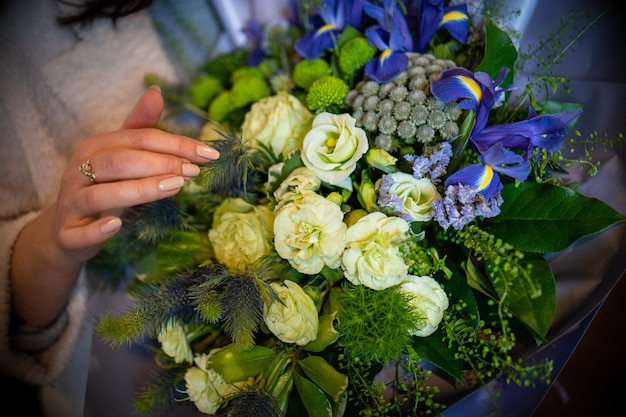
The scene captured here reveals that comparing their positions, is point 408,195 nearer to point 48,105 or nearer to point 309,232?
point 309,232

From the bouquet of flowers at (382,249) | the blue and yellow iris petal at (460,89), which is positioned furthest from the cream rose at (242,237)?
the blue and yellow iris petal at (460,89)

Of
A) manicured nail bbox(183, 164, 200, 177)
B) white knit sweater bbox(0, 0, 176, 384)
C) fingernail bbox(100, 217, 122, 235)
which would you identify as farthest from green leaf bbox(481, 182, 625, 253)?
Result: white knit sweater bbox(0, 0, 176, 384)

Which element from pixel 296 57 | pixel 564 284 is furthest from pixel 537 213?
pixel 296 57

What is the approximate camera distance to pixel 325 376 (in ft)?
1.93

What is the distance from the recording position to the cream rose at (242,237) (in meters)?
0.66

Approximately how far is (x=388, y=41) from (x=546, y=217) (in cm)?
41

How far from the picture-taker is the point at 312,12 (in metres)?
0.93

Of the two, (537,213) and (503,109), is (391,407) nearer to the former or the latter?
→ (537,213)

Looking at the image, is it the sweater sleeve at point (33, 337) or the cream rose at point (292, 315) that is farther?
the sweater sleeve at point (33, 337)

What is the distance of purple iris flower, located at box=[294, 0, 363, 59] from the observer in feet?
2.73

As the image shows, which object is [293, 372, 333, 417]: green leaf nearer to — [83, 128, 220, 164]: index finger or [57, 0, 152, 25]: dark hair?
[83, 128, 220, 164]: index finger

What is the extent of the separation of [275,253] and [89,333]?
1.76 feet

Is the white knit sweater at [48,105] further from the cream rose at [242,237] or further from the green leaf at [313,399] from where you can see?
the green leaf at [313,399]

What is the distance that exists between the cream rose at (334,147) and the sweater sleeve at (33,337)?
62 centimetres
